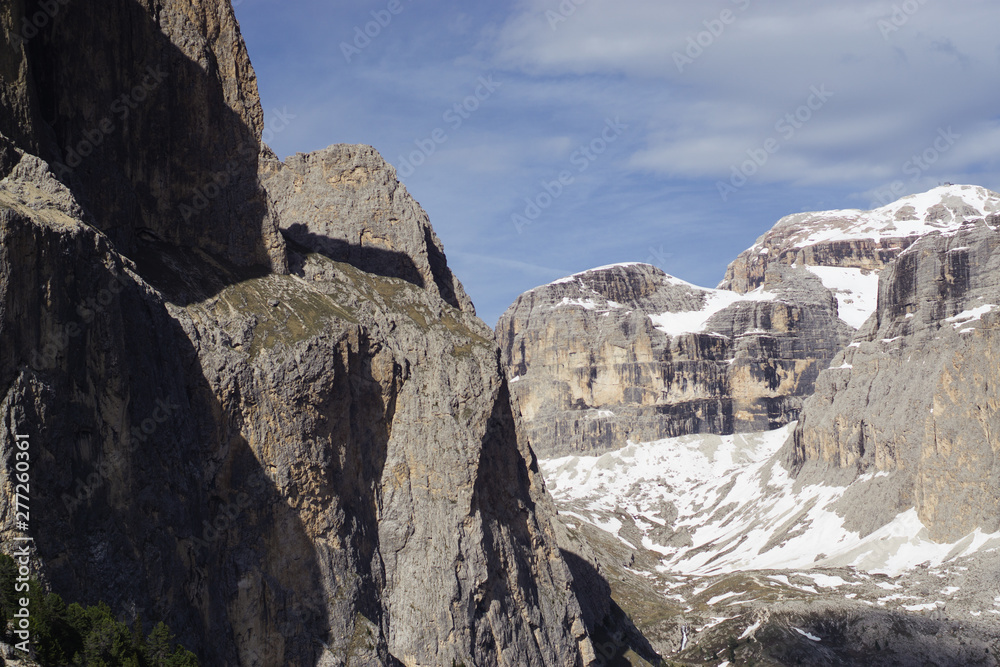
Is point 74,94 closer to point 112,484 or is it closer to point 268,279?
point 268,279

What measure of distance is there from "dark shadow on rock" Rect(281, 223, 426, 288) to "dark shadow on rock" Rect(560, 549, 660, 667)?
42284 mm

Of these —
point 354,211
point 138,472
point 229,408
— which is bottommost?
point 138,472

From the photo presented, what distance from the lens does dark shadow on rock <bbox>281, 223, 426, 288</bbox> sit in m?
116

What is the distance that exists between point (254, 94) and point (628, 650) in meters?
82.8

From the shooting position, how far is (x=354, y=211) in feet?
390

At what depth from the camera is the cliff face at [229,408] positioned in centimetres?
5884

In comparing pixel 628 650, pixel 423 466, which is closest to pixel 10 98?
pixel 423 466

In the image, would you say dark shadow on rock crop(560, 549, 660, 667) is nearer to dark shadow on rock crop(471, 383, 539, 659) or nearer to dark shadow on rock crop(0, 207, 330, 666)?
dark shadow on rock crop(471, 383, 539, 659)

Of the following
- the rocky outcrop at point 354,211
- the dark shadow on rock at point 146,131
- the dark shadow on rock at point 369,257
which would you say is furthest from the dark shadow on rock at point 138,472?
the rocky outcrop at point 354,211

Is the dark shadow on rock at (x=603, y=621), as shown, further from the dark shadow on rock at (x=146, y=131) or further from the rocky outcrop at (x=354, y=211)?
the dark shadow on rock at (x=146, y=131)

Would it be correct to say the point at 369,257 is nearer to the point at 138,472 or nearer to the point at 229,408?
the point at 229,408

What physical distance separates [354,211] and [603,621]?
64686mm

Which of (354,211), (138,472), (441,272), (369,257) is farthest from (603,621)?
(138,472)

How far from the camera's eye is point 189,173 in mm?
88438
